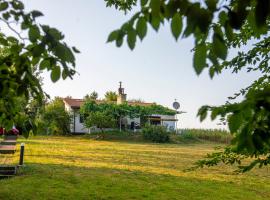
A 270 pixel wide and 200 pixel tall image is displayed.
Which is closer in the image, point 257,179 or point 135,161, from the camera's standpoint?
point 257,179

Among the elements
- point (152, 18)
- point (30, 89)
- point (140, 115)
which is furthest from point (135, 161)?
point (140, 115)

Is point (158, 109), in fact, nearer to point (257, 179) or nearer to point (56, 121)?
point (56, 121)

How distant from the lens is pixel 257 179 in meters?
15.4

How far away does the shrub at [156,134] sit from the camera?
39.5 metres

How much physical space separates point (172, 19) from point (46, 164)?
48.8ft

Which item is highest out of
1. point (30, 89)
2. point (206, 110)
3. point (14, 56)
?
point (14, 56)

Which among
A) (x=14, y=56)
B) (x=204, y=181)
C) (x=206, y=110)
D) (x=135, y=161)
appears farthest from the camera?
(x=135, y=161)

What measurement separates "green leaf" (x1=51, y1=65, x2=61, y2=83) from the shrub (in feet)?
122

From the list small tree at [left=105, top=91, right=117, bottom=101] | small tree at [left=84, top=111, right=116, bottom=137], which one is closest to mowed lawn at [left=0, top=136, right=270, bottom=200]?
small tree at [left=84, top=111, right=116, bottom=137]

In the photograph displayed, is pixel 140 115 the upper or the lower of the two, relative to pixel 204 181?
upper

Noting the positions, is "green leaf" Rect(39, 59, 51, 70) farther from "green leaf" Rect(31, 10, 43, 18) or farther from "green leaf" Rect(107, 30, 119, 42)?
"green leaf" Rect(107, 30, 119, 42)

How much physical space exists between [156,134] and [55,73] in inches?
1466

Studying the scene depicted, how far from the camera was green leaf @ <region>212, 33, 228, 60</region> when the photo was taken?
172 centimetres

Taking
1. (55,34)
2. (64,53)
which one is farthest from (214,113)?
(55,34)
